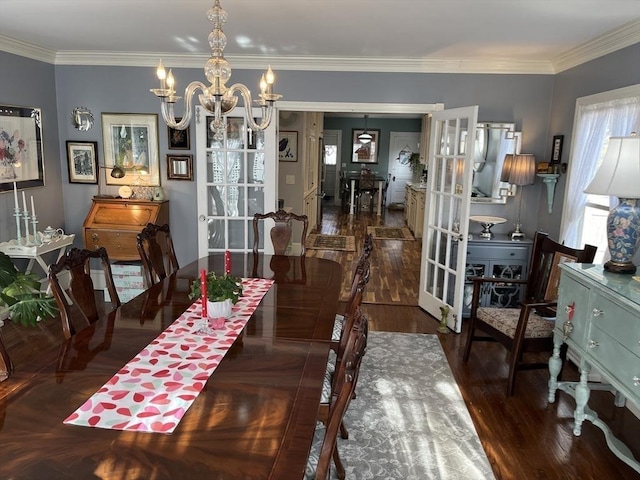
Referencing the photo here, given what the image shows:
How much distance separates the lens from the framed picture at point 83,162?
15.7 ft

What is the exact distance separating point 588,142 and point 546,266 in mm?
1061

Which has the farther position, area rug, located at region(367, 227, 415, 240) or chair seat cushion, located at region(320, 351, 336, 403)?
area rug, located at region(367, 227, 415, 240)

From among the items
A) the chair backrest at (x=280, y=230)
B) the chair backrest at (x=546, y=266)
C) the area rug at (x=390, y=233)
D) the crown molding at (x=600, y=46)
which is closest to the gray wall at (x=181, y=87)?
the crown molding at (x=600, y=46)

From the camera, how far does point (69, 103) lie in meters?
4.73

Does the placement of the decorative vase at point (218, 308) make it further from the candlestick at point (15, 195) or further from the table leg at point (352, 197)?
the table leg at point (352, 197)

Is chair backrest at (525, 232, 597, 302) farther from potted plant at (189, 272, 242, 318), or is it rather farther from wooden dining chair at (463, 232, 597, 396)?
potted plant at (189, 272, 242, 318)

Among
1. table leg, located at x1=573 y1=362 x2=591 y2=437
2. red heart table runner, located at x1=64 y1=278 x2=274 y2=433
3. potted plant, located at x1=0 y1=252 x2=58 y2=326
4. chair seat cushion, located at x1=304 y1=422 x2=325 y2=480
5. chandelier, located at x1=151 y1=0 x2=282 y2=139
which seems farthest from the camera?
potted plant, located at x1=0 y1=252 x2=58 y2=326

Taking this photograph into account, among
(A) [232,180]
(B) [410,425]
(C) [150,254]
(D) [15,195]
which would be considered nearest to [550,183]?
(B) [410,425]

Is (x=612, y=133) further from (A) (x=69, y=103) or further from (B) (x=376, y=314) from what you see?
(A) (x=69, y=103)

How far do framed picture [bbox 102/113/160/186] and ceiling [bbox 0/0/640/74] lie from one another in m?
0.56

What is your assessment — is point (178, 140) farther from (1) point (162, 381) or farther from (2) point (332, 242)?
(2) point (332, 242)

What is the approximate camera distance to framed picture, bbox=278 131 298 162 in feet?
22.3

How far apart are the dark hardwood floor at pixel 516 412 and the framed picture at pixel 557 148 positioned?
1.75 meters

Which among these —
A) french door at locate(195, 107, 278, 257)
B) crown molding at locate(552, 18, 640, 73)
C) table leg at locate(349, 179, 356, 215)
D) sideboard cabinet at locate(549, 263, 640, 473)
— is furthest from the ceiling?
table leg at locate(349, 179, 356, 215)
